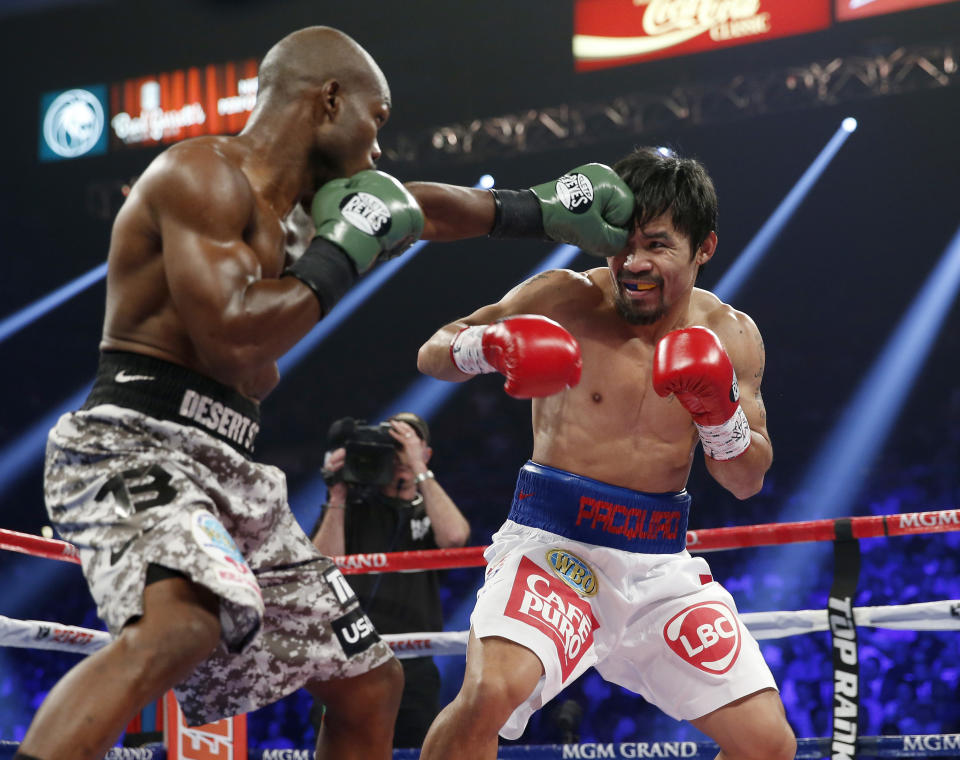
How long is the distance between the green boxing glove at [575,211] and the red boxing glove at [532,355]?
0.63 feet

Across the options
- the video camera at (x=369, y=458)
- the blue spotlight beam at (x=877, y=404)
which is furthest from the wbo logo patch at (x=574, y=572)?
the blue spotlight beam at (x=877, y=404)

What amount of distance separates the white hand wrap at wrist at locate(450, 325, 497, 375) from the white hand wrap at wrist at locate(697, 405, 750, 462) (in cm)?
41

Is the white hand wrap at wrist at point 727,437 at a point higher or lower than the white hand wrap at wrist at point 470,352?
lower

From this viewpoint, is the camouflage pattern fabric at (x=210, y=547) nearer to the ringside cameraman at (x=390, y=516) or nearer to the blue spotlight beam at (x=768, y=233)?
the ringside cameraman at (x=390, y=516)

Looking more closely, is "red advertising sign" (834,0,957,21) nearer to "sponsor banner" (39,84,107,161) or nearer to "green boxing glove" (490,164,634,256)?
"green boxing glove" (490,164,634,256)

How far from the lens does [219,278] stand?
1304 mm

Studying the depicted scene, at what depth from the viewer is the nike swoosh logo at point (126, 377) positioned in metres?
1.40

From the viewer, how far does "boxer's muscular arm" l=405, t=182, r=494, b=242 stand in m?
1.78

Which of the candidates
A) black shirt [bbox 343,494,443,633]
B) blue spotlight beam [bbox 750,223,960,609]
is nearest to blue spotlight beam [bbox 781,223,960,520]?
blue spotlight beam [bbox 750,223,960,609]

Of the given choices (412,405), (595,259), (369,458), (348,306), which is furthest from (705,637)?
(348,306)

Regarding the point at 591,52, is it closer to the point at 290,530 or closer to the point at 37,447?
the point at 37,447

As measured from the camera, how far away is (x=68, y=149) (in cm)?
690

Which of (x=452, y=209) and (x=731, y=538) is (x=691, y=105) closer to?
(x=731, y=538)

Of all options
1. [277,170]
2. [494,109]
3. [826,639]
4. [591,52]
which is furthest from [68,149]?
[277,170]
